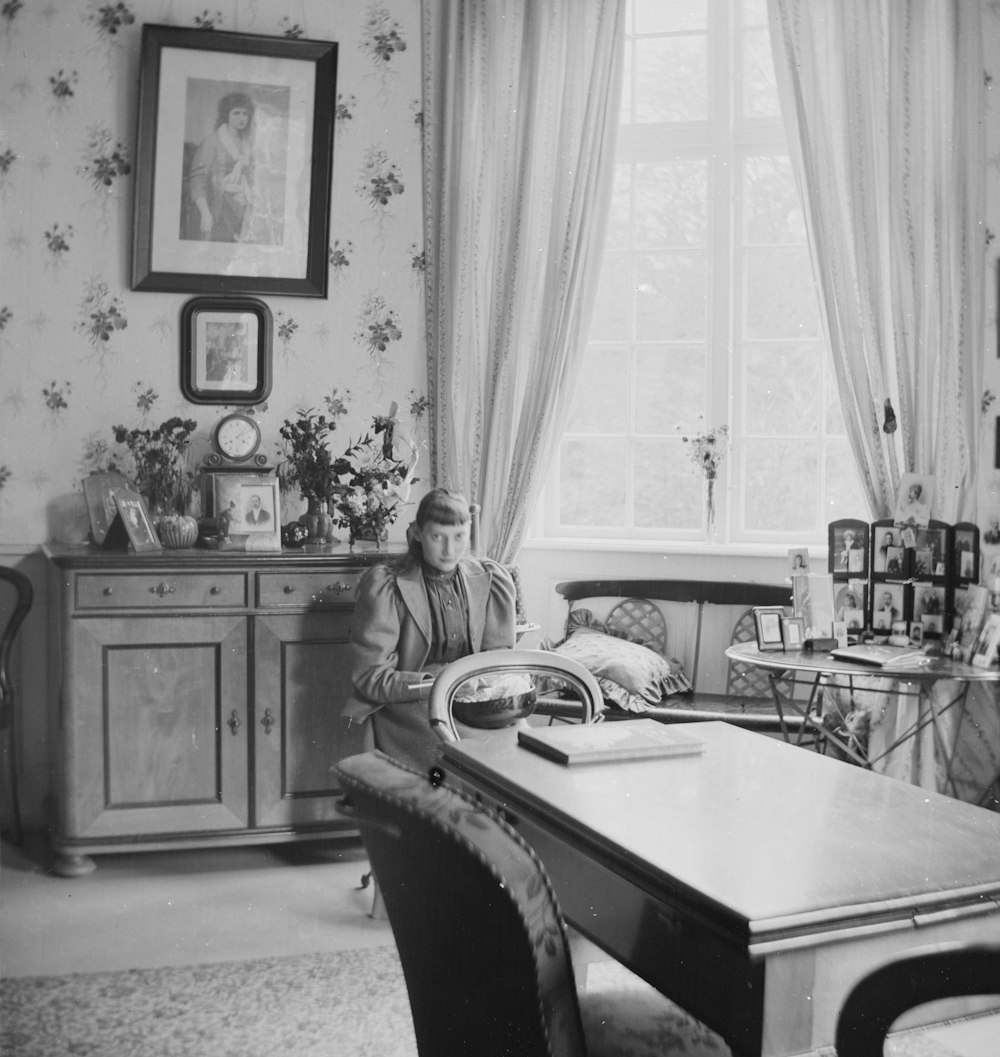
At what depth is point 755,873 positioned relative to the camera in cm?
161

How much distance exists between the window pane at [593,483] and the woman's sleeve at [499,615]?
126cm

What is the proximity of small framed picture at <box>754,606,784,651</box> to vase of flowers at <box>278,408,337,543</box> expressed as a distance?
1579 millimetres

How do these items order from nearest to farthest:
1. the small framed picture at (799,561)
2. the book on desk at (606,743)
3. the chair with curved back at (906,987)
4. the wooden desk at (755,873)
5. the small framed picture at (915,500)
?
the chair with curved back at (906,987) < the wooden desk at (755,873) < the book on desk at (606,743) < the small framed picture at (799,561) < the small framed picture at (915,500)

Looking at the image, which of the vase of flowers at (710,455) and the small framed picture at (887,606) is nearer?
the small framed picture at (887,606)

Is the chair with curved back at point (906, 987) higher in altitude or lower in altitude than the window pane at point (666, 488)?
lower

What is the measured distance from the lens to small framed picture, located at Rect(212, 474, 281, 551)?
4.34 meters

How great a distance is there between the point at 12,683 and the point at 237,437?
1203 mm

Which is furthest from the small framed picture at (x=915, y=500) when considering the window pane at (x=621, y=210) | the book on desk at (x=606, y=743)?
the book on desk at (x=606, y=743)

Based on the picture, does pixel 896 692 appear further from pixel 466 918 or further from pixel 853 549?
pixel 466 918

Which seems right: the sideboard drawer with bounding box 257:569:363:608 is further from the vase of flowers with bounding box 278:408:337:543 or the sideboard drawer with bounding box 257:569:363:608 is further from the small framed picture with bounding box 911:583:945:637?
the small framed picture with bounding box 911:583:945:637

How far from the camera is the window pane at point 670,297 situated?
5000 millimetres

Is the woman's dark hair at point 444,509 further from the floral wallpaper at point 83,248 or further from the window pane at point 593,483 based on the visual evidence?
the window pane at point 593,483

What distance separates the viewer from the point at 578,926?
1839 mm

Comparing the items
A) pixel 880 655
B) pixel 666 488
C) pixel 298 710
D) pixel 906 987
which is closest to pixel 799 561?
pixel 880 655
